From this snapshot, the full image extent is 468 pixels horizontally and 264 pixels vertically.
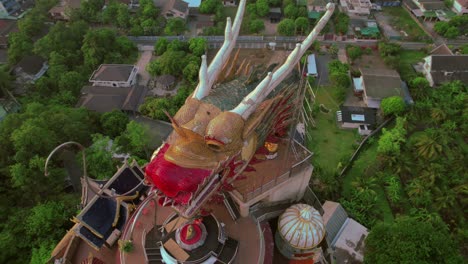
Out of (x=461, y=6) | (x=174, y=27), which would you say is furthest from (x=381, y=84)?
(x=174, y=27)

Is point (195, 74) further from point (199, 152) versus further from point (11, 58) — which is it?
point (199, 152)

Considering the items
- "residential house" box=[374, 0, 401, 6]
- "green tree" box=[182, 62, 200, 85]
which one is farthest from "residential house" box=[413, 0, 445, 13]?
"green tree" box=[182, 62, 200, 85]

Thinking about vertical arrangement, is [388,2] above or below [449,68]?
above

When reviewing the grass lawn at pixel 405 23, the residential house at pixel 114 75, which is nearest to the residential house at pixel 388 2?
the grass lawn at pixel 405 23

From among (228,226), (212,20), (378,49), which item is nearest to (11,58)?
(212,20)

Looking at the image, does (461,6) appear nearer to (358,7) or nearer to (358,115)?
(358,7)

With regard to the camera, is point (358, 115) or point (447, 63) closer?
point (358, 115)

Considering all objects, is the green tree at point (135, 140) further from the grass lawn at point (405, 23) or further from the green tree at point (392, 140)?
the grass lawn at point (405, 23)
